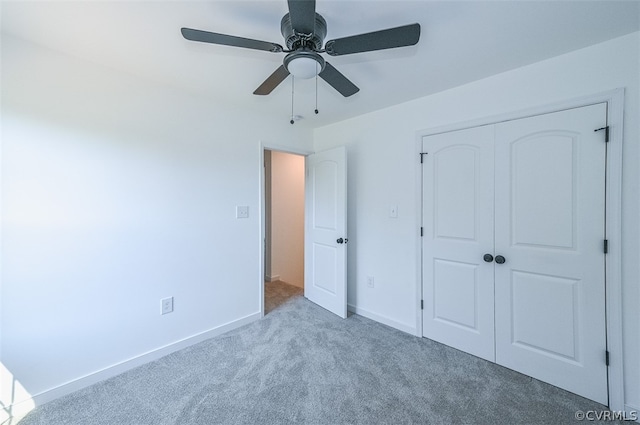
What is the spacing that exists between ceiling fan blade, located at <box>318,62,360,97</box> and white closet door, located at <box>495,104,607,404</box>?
130cm

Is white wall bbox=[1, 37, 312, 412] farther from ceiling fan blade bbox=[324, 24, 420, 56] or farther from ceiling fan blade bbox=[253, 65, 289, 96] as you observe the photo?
ceiling fan blade bbox=[324, 24, 420, 56]

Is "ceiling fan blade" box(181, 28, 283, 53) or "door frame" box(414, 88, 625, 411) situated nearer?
"ceiling fan blade" box(181, 28, 283, 53)

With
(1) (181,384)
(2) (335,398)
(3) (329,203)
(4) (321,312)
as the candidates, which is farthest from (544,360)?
(1) (181,384)

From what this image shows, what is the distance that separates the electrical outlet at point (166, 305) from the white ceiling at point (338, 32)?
73.0 inches

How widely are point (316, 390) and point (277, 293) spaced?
198 centimetres

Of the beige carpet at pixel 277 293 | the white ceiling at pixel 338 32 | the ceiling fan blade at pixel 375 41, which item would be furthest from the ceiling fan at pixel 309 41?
the beige carpet at pixel 277 293

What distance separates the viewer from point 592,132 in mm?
1657

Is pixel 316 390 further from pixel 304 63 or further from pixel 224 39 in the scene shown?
pixel 224 39

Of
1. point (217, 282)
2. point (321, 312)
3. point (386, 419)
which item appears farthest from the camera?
point (321, 312)

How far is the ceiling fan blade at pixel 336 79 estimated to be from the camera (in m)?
1.43

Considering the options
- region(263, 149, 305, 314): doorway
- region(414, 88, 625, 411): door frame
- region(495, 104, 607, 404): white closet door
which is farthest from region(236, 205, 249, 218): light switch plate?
region(414, 88, 625, 411): door frame

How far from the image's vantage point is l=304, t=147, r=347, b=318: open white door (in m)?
2.88

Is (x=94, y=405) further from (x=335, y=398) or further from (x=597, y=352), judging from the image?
(x=597, y=352)

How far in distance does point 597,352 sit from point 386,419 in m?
1.45
